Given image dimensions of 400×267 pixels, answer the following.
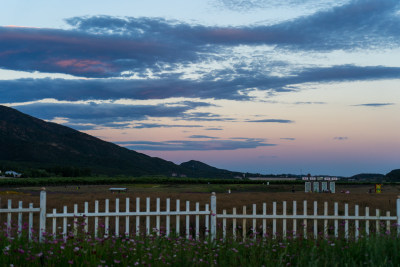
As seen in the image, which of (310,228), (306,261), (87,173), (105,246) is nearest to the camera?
(306,261)

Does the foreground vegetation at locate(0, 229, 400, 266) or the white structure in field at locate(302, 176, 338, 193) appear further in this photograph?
the white structure in field at locate(302, 176, 338, 193)

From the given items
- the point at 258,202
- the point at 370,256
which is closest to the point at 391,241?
the point at 370,256

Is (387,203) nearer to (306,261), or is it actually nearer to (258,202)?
(258,202)

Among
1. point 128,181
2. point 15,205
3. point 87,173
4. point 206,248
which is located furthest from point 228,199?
point 87,173

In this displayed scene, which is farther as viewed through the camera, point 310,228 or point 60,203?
point 60,203

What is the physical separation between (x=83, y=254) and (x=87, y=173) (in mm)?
121063

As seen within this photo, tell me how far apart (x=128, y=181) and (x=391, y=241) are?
51029mm

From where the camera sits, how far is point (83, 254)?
9547mm

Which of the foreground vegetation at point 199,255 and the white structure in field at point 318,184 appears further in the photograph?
A: the white structure in field at point 318,184

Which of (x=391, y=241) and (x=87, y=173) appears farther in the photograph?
(x=87, y=173)

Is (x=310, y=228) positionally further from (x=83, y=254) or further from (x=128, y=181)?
(x=128, y=181)

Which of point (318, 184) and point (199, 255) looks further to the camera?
point (318, 184)

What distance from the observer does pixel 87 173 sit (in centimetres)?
12688

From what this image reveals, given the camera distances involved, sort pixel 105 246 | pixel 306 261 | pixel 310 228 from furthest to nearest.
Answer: pixel 310 228, pixel 105 246, pixel 306 261
